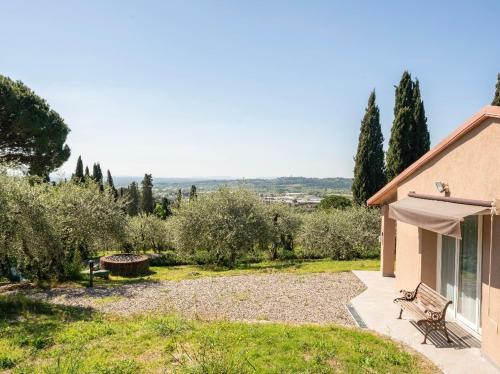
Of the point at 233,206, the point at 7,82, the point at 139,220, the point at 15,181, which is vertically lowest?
the point at 139,220

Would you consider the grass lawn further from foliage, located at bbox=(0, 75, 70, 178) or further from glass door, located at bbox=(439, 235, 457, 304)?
foliage, located at bbox=(0, 75, 70, 178)

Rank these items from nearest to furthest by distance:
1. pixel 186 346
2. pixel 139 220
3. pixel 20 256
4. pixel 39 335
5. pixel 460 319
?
pixel 186 346 < pixel 39 335 < pixel 460 319 < pixel 20 256 < pixel 139 220

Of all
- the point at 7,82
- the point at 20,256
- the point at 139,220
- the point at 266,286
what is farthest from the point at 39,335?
the point at 139,220

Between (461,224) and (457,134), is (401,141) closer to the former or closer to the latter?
(461,224)

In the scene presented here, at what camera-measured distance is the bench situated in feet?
30.4

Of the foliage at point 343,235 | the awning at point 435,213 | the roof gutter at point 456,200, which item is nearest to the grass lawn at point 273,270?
the foliage at point 343,235

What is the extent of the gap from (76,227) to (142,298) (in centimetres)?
955

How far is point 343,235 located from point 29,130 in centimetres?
2338

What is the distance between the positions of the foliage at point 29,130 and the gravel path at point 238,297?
419 inches

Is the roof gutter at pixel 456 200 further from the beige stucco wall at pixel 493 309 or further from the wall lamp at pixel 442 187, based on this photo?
the beige stucco wall at pixel 493 309

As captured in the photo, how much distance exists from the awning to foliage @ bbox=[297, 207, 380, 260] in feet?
59.8

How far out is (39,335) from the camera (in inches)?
389

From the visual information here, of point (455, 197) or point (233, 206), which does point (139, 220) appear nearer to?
point (233, 206)

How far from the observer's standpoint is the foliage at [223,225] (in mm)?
26911
